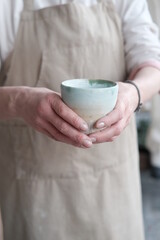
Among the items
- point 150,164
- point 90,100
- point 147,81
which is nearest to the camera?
point 90,100

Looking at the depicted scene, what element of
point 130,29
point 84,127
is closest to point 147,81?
point 130,29

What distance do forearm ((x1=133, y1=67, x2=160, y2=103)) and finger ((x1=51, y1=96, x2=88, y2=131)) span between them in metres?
0.21

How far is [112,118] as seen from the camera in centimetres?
60

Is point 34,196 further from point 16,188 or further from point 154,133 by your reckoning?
point 154,133

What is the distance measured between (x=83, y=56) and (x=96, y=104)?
0.27 metres

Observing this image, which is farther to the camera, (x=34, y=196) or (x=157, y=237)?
(x=157, y=237)

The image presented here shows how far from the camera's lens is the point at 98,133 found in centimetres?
61

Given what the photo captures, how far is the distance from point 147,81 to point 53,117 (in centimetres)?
27

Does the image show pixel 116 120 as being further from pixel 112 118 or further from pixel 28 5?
pixel 28 5

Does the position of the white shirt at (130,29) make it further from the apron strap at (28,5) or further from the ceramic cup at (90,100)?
the ceramic cup at (90,100)

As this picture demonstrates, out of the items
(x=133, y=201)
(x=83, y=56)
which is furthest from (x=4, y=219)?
(x=83, y=56)

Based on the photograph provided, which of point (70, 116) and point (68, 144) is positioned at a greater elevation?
point (70, 116)

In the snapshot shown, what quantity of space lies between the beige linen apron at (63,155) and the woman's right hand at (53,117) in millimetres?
152

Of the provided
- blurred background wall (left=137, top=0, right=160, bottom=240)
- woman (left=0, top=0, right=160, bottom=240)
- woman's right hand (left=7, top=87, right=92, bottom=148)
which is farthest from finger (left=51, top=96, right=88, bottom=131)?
blurred background wall (left=137, top=0, right=160, bottom=240)
